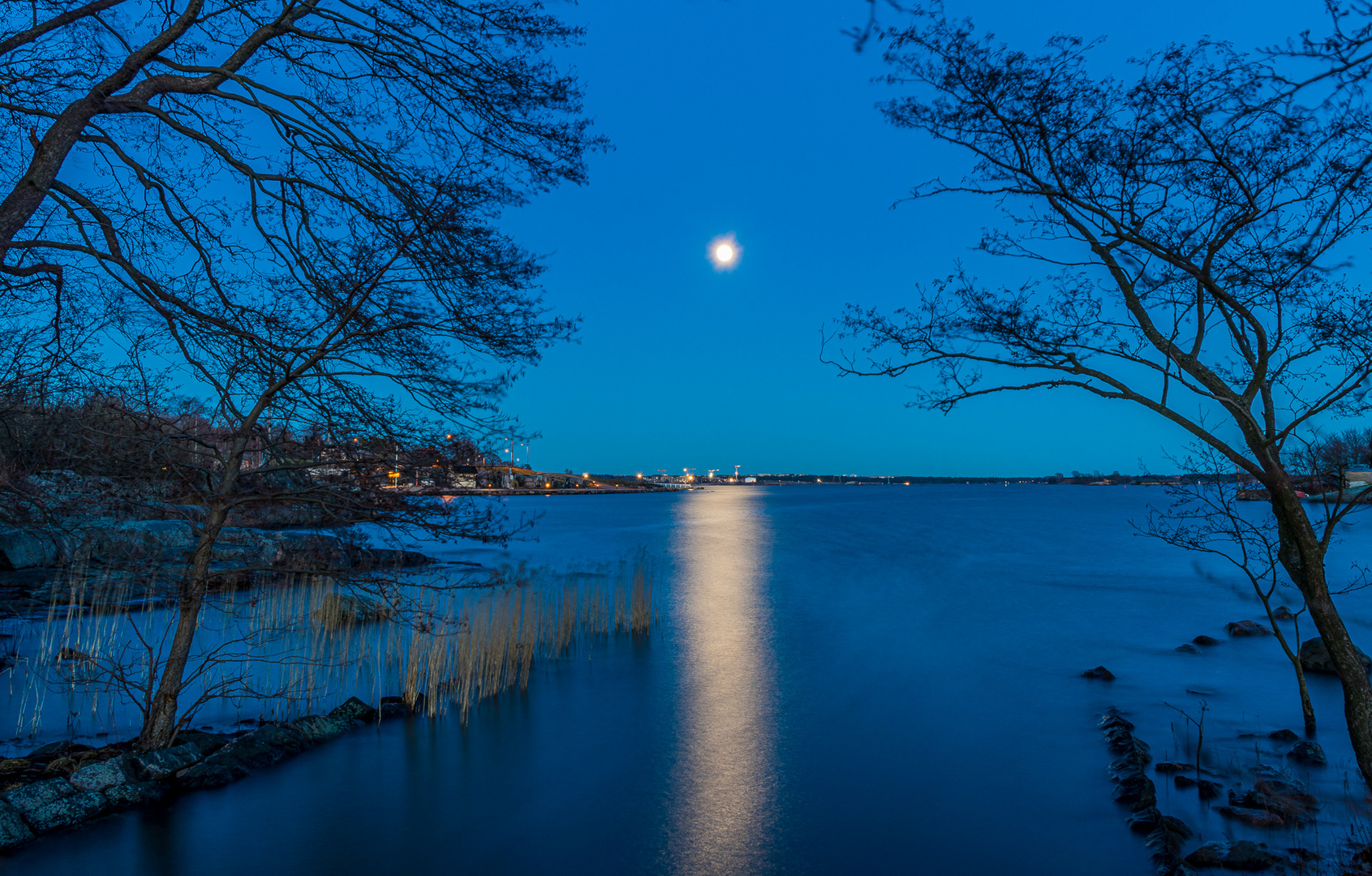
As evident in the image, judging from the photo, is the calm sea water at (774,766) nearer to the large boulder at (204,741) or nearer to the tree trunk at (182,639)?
the large boulder at (204,741)

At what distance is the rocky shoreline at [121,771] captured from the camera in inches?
271

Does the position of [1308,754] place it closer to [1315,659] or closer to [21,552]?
[1315,659]

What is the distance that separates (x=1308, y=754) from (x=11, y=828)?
1430 cm

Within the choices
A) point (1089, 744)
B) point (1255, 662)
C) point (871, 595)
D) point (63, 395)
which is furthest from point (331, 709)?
point (871, 595)

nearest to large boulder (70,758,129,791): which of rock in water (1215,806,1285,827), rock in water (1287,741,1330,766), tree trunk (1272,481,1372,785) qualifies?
tree trunk (1272,481,1372,785)

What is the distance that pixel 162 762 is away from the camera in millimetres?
7922

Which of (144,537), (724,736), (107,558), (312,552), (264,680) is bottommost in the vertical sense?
(724,736)

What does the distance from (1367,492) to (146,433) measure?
40.2ft

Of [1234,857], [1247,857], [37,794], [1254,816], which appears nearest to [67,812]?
[37,794]

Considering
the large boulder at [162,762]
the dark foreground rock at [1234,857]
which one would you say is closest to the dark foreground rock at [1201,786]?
the dark foreground rock at [1234,857]

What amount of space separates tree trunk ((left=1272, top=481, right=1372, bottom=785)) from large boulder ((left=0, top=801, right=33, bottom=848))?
11086mm

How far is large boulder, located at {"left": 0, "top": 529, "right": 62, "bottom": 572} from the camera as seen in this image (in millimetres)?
20000

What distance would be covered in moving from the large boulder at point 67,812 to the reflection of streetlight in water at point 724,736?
18.8 ft

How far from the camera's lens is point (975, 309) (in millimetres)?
6262
